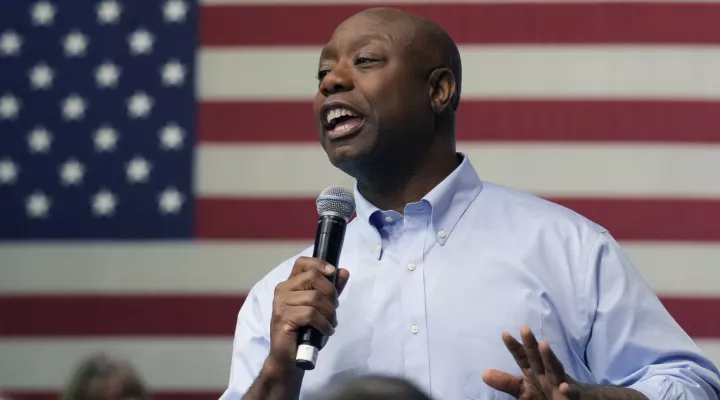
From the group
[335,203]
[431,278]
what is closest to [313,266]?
[335,203]

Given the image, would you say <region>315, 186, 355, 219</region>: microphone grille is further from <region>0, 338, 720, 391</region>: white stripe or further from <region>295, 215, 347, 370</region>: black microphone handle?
<region>0, 338, 720, 391</region>: white stripe

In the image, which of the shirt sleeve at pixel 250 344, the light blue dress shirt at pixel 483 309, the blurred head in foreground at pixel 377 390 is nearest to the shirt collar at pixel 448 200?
the light blue dress shirt at pixel 483 309

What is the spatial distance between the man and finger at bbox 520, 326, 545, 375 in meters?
0.17

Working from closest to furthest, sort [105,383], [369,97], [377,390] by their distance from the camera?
[377,390] < [369,97] < [105,383]

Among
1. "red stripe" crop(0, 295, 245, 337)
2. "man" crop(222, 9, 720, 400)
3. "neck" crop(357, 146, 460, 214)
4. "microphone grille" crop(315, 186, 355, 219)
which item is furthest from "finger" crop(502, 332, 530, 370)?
"red stripe" crop(0, 295, 245, 337)

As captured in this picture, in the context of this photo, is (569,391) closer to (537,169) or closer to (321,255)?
(321,255)

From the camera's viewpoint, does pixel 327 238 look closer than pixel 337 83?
Yes

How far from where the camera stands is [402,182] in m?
2.16

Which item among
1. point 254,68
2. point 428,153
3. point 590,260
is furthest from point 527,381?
point 254,68

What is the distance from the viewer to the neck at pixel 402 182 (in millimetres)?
2154

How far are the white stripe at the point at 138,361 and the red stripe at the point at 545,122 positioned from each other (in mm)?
705

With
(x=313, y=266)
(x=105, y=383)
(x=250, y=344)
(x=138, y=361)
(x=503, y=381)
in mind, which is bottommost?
(x=138, y=361)

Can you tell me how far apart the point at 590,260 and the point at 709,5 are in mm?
2075

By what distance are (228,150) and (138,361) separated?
29.8 inches
